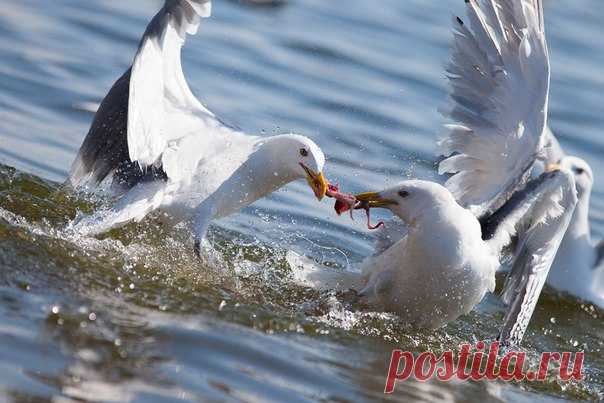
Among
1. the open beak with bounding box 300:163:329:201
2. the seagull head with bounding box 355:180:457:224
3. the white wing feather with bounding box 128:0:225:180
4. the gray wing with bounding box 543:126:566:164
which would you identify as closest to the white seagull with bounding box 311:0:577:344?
Answer: the seagull head with bounding box 355:180:457:224

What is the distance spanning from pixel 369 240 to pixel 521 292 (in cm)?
185

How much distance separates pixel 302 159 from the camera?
22.5 feet

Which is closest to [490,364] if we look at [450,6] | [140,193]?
[140,193]

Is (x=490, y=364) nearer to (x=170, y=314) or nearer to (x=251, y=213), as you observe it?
(x=170, y=314)

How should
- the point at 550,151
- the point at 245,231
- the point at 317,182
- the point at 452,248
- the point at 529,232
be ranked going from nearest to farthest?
the point at 452,248 → the point at 317,182 → the point at 529,232 → the point at 550,151 → the point at 245,231

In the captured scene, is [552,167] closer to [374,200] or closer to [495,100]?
[495,100]

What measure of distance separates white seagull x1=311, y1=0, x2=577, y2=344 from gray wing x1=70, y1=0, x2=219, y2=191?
1.13 m

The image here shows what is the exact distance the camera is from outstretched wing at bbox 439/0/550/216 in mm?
6992

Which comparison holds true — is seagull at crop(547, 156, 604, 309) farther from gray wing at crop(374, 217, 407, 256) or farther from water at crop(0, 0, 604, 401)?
gray wing at crop(374, 217, 407, 256)

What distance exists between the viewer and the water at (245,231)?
5.01 meters

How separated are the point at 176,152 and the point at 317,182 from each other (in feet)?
2.64

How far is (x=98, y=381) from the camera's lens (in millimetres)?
4586

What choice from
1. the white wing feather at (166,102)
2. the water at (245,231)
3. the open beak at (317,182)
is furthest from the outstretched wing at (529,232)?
the white wing feather at (166,102)

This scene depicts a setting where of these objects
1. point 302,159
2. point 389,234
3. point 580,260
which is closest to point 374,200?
point 302,159
